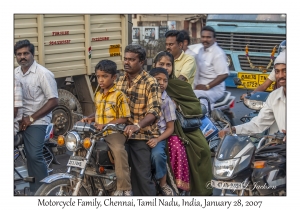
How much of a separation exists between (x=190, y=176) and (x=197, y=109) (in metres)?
0.65

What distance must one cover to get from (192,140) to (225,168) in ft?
4.12

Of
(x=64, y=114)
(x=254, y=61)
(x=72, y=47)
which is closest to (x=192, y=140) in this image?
(x=64, y=114)

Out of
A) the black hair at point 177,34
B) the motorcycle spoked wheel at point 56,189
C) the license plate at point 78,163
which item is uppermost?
the black hair at point 177,34

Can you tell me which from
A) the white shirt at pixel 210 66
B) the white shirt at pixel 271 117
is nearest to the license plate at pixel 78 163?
the white shirt at pixel 271 117

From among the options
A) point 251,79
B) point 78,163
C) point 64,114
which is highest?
point 251,79

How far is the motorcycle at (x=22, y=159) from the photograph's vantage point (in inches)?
266

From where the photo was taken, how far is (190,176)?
6.53m

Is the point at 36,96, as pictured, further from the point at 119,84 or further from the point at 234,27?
the point at 234,27

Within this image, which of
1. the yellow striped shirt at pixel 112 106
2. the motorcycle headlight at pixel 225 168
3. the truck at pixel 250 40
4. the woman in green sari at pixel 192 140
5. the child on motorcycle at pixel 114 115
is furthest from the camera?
the truck at pixel 250 40

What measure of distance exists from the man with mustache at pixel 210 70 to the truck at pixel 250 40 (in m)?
3.76

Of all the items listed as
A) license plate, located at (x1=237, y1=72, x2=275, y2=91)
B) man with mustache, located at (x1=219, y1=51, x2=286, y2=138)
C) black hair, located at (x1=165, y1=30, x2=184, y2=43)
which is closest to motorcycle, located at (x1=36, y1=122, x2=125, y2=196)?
man with mustache, located at (x1=219, y1=51, x2=286, y2=138)

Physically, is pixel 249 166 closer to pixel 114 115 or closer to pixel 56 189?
pixel 114 115

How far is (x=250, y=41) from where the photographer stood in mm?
13820

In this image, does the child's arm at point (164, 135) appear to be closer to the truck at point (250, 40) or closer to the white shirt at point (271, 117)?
the white shirt at point (271, 117)
